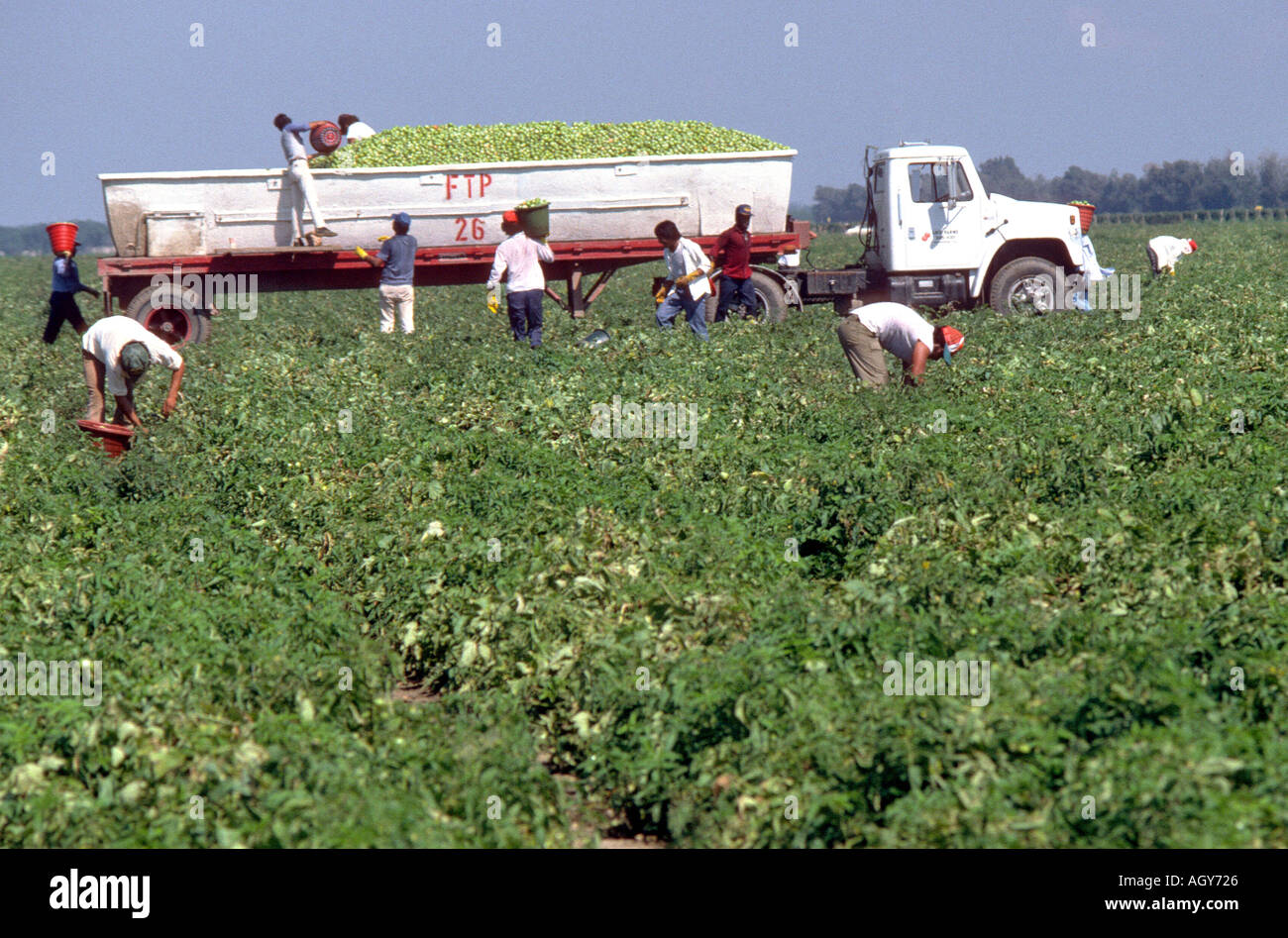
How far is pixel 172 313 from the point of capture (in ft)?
58.8

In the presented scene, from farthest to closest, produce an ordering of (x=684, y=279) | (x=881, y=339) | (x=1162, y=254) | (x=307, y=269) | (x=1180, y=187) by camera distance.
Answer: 1. (x=1180, y=187)
2. (x=1162, y=254)
3. (x=307, y=269)
4. (x=684, y=279)
5. (x=881, y=339)

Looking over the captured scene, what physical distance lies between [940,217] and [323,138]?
8.56 m

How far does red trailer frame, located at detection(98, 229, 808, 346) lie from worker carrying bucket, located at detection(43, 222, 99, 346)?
1.33 feet

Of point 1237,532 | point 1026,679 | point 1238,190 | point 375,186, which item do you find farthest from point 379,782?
point 1238,190

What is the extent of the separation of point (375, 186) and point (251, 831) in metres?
14.1

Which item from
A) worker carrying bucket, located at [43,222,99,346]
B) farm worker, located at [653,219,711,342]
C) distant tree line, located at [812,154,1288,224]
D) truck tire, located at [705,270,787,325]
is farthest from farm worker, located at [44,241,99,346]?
distant tree line, located at [812,154,1288,224]

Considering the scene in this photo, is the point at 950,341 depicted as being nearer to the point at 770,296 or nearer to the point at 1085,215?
the point at 770,296

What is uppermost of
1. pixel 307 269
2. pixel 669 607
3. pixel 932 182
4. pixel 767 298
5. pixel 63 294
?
pixel 932 182

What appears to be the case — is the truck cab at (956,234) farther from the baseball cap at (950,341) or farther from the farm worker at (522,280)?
the baseball cap at (950,341)

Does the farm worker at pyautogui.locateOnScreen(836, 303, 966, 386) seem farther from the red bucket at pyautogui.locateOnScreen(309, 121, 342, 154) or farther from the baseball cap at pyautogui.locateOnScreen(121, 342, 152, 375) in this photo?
the red bucket at pyautogui.locateOnScreen(309, 121, 342, 154)

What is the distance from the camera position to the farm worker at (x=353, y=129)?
1806 centimetres

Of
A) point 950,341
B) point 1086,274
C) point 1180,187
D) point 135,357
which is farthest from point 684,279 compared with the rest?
point 1180,187

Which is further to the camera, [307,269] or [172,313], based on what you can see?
[172,313]
